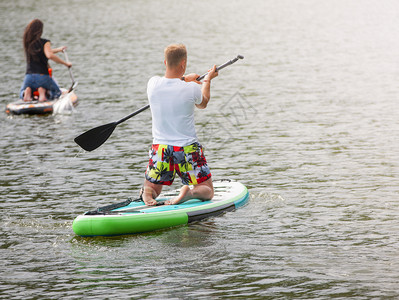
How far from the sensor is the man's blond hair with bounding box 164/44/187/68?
7.77 meters

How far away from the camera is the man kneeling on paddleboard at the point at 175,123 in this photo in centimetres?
789

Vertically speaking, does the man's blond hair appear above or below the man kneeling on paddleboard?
above

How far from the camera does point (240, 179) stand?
32.9 feet

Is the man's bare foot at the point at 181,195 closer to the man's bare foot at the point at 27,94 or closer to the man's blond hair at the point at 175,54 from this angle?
the man's blond hair at the point at 175,54

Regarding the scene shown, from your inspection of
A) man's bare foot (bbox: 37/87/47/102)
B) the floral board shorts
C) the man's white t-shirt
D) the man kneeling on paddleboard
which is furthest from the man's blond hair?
man's bare foot (bbox: 37/87/47/102)

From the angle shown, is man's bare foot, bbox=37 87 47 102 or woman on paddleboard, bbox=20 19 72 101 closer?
woman on paddleboard, bbox=20 19 72 101

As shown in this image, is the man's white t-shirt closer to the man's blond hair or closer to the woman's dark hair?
the man's blond hair

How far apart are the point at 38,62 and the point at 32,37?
56 cm

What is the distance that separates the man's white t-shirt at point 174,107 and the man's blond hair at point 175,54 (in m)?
0.18

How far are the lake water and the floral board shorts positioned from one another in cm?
53

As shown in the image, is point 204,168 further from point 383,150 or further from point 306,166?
point 383,150

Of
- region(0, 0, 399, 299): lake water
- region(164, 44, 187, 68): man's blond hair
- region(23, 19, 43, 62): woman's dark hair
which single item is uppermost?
region(23, 19, 43, 62): woman's dark hair

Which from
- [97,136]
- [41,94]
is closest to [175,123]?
[97,136]

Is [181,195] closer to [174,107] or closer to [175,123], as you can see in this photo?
[175,123]
